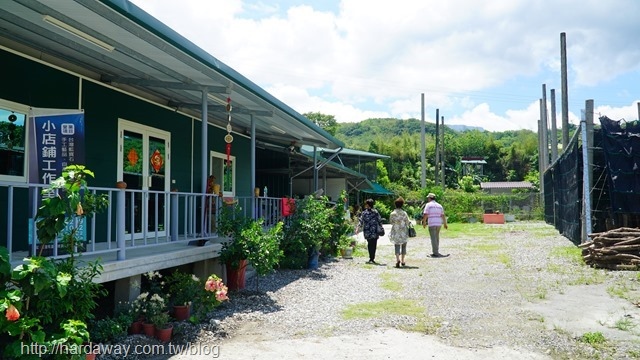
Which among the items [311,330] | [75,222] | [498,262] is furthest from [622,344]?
[498,262]

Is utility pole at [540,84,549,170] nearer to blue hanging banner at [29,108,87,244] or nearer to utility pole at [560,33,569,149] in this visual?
utility pole at [560,33,569,149]

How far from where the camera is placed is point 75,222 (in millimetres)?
5066

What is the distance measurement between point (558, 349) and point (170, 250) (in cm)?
492

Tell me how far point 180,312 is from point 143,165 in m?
3.90

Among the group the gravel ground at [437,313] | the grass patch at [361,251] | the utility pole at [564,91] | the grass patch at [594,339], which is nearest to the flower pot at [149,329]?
the gravel ground at [437,313]

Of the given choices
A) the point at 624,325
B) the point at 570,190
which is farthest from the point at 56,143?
the point at 570,190

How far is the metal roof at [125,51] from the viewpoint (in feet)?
17.3

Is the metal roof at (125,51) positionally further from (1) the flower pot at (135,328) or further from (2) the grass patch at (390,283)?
(2) the grass patch at (390,283)

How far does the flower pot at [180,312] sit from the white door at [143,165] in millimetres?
2328

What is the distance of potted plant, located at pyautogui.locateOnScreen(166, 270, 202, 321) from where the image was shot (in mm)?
6320

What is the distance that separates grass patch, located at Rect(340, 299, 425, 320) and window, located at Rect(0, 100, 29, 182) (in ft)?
15.1

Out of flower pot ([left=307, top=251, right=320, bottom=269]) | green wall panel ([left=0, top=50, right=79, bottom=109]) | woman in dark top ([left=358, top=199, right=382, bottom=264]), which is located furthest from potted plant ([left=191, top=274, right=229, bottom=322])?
woman in dark top ([left=358, top=199, right=382, bottom=264])

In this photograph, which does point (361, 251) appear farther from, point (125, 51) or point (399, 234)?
point (125, 51)

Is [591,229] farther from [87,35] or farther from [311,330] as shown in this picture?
[87,35]
